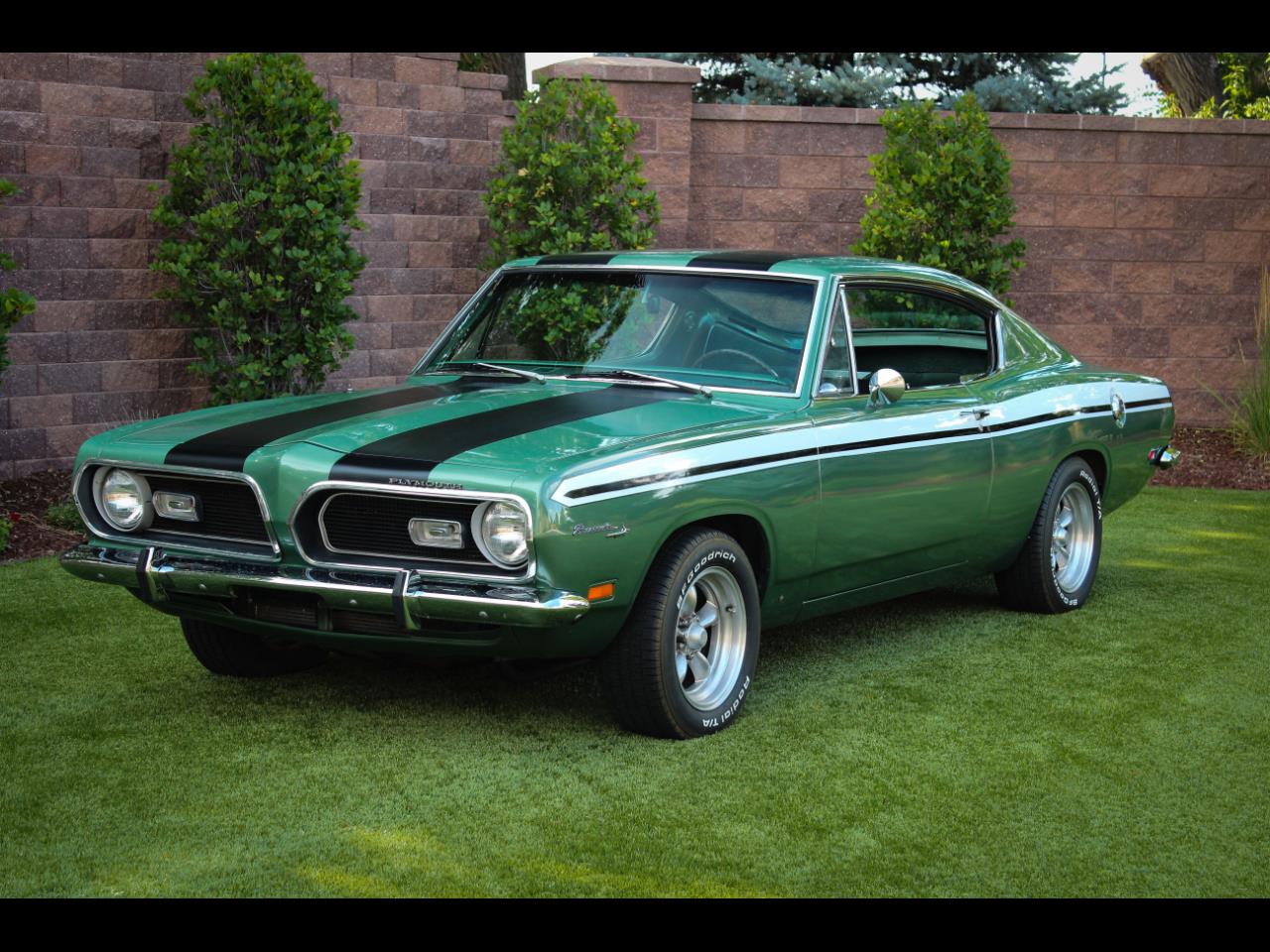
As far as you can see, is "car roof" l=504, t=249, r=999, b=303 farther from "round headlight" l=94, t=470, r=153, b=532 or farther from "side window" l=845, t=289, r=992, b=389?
"round headlight" l=94, t=470, r=153, b=532

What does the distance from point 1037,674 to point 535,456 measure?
8.00 feet

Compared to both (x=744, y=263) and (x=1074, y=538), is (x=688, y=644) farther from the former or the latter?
(x=1074, y=538)

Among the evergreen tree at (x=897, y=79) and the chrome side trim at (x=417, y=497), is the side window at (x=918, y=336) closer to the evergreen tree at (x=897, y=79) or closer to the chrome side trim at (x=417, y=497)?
Answer: the chrome side trim at (x=417, y=497)

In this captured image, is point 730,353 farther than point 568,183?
No

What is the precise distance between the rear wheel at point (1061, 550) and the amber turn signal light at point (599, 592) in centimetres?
293

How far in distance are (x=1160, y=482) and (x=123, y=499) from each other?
8.50 meters

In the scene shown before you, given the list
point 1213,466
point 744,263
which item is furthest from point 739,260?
point 1213,466

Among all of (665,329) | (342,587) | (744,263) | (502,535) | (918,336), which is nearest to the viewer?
(502,535)

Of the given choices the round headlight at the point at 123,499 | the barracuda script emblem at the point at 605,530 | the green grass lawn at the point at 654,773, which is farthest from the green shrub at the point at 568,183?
the barracuda script emblem at the point at 605,530

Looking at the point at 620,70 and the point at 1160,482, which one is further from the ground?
the point at 620,70

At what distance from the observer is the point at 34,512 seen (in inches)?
350

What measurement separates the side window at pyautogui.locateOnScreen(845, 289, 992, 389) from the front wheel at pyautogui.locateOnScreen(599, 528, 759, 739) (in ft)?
4.00

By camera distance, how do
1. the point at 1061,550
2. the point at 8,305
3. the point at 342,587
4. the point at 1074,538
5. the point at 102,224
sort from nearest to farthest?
the point at 342,587
the point at 1061,550
the point at 1074,538
the point at 8,305
the point at 102,224

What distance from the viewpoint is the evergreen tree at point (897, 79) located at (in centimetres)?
1648
